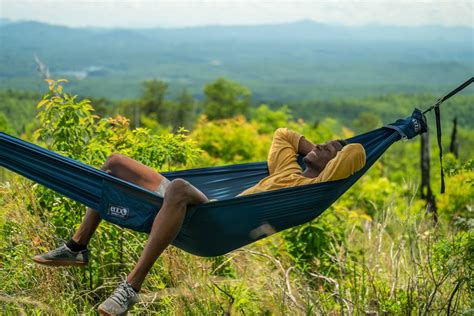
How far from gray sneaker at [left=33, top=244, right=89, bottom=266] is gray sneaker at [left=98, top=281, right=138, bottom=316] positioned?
336 millimetres

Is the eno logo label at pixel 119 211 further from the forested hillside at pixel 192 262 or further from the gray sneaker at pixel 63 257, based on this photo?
the forested hillside at pixel 192 262

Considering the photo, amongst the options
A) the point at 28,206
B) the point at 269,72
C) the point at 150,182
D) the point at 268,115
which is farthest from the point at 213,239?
the point at 269,72

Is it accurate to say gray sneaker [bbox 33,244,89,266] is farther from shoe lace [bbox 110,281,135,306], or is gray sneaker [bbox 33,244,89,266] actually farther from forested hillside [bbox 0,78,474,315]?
shoe lace [bbox 110,281,135,306]

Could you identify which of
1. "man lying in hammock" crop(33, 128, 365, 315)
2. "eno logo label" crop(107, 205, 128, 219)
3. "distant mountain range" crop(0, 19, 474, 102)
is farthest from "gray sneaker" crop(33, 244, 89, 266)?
"distant mountain range" crop(0, 19, 474, 102)

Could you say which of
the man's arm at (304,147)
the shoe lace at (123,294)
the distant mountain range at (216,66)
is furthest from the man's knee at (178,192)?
the distant mountain range at (216,66)

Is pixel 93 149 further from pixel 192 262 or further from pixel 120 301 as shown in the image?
pixel 120 301

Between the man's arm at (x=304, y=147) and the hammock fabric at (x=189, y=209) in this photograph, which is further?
the man's arm at (x=304, y=147)

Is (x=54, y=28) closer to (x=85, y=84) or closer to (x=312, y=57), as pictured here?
(x=312, y=57)

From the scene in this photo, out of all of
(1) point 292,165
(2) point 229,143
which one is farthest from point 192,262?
(2) point 229,143

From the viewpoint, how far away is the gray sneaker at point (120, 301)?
6.79ft

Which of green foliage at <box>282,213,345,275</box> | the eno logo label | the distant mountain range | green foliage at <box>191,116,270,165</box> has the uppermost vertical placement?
the distant mountain range

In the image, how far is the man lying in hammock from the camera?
2.12 metres

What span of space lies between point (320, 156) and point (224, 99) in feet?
106

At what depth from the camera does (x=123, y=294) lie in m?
2.10
